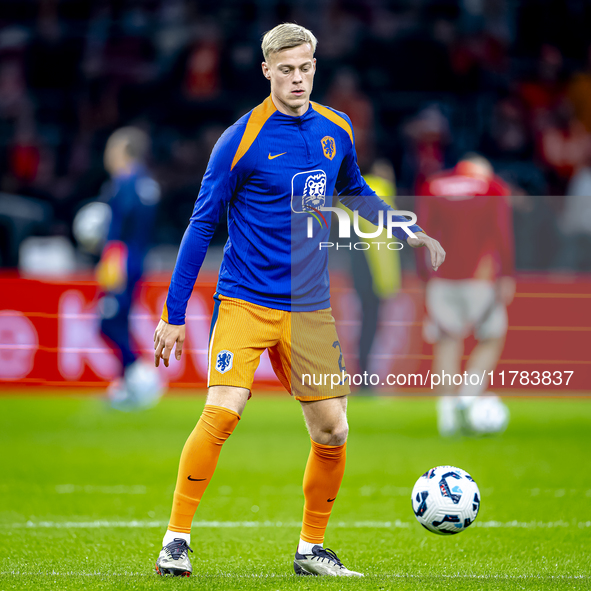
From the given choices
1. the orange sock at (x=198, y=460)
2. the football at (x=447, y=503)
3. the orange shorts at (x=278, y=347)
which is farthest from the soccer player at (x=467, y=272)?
the orange sock at (x=198, y=460)

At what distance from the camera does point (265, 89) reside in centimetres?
1385

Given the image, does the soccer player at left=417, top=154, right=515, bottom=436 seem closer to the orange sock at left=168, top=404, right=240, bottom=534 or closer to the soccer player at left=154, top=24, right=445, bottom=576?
the soccer player at left=154, top=24, right=445, bottom=576

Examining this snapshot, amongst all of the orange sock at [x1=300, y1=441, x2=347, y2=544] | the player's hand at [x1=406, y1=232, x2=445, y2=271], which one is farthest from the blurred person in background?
the orange sock at [x1=300, y1=441, x2=347, y2=544]

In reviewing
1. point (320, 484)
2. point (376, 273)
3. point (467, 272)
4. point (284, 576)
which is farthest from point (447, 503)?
point (376, 273)

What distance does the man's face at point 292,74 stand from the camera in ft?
12.8

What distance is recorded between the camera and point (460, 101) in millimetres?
14266

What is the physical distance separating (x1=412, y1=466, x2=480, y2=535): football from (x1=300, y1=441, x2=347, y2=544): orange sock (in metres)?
0.42

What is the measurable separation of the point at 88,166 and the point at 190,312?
4124 millimetres

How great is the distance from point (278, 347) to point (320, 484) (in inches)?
23.5

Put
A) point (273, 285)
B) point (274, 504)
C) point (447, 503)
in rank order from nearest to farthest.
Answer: point (273, 285) < point (447, 503) < point (274, 504)

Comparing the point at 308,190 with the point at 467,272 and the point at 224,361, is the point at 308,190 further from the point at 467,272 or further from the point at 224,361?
the point at 467,272

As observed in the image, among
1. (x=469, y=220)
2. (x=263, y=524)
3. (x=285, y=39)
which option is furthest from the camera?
(x=469, y=220)

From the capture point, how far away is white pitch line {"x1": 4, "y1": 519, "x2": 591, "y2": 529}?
5211 millimetres

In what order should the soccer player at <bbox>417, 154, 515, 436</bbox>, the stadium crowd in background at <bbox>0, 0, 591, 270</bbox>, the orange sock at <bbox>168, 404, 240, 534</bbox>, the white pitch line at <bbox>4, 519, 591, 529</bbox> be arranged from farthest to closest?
1. the stadium crowd in background at <bbox>0, 0, 591, 270</bbox>
2. the soccer player at <bbox>417, 154, 515, 436</bbox>
3. the white pitch line at <bbox>4, 519, 591, 529</bbox>
4. the orange sock at <bbox>168, 404, 240, 534</bbox>
